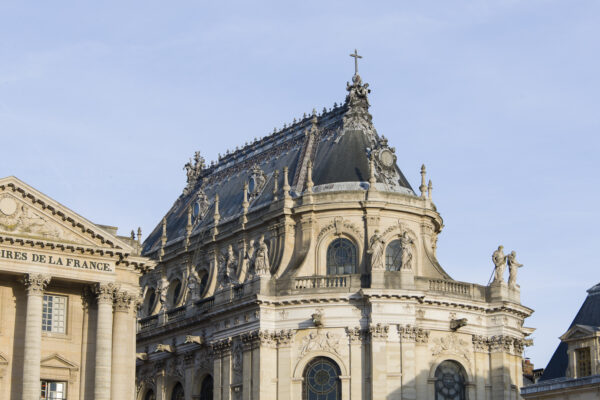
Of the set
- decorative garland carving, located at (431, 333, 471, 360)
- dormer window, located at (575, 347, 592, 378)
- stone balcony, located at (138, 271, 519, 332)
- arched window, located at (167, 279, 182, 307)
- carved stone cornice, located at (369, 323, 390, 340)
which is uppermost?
arched window, located at (167, 279, 182, 307)

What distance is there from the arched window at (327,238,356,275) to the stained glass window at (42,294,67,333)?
17.0 meters

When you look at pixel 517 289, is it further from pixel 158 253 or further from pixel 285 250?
pixel 158 253

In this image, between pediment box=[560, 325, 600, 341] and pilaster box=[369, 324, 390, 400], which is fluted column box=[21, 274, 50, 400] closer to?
pilaster box=[369, 324, 390, 400]

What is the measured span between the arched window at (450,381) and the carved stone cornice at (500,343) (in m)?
2.23

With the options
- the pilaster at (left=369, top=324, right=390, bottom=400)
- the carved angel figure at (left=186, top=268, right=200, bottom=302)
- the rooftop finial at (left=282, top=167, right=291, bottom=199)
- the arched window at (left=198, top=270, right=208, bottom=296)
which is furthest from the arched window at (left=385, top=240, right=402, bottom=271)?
the arched window at (left=198, top=270, right=208, bottom=296)

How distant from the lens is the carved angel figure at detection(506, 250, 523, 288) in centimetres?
7375

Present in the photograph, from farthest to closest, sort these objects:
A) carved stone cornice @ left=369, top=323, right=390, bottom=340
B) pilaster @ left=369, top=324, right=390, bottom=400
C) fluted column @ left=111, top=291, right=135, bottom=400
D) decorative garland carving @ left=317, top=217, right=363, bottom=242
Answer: decorative garland carving @ left=317, top=217, right=363, bottom=242
carved stone cornice @ left=369, top=323, right=390, bottom=340
pilaster @ left=369, top=324, right=390, bottom=400
fluted column @ left=111, top=291, right=135, bottom=400

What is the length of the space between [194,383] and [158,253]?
1238 centimetres

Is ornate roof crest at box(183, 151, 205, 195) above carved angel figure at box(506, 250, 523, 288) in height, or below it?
above

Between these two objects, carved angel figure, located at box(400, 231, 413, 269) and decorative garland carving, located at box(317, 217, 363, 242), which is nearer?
carved angel figure, located at box(400, 231, 413, 269)

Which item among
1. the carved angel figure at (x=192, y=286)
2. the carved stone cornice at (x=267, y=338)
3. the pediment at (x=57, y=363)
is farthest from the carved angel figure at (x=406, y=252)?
the pediment at (x=57, y=363)

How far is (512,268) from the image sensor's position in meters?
74.2

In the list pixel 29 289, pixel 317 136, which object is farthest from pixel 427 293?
pixel 29 289

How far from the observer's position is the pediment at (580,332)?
5738 centimetres
